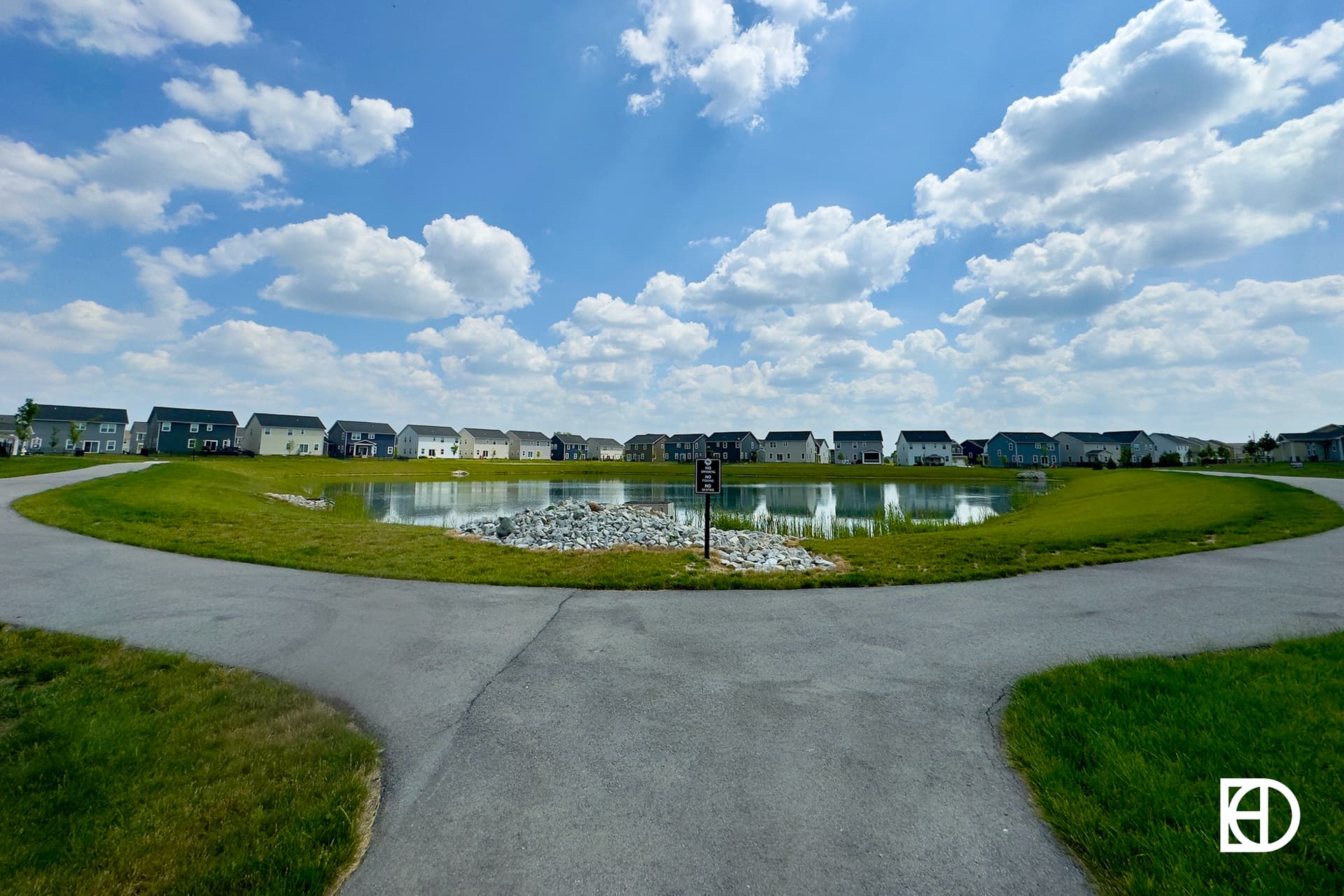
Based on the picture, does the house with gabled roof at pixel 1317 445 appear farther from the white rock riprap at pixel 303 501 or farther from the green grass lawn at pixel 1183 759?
the white rock riprap at pixel 303 501

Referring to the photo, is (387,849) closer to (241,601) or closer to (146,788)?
(146,788)

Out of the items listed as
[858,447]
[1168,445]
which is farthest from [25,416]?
[1168,445]

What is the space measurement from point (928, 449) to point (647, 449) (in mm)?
62276

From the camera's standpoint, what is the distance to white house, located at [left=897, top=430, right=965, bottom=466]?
365ft

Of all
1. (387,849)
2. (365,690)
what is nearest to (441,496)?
(365,690)

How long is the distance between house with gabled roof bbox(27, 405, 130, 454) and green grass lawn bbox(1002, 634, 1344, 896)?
9626 cm

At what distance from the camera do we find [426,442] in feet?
378

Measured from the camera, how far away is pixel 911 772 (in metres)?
3.97

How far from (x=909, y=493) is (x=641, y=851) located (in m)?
48.8

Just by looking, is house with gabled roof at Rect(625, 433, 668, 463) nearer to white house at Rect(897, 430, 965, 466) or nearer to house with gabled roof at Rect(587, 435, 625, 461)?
house with gabled roof at Rect(587, 435, 625, 461)

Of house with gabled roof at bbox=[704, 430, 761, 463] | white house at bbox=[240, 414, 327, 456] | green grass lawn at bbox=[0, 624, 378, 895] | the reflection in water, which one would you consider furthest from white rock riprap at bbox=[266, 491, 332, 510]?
house with gabled roof at bbox=[704, 430, 761, 463]

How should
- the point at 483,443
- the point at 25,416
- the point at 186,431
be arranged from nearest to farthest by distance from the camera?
1. the point at 25,416
2. the point at 186,431
3. the point at 483,443

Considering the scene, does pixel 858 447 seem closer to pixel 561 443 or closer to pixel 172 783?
pixel 561 443

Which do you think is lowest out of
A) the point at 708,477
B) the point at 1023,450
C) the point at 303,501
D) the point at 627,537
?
the point at 303,501
